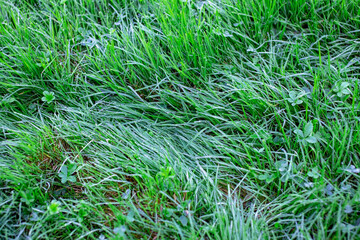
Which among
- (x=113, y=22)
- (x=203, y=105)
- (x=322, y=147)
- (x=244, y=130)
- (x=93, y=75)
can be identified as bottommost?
(x=322, y=147)

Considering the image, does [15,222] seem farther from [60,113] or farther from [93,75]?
[93,75]

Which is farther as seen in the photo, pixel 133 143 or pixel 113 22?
pixel 113 22

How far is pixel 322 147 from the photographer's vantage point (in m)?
2.15

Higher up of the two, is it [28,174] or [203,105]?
[28,174]

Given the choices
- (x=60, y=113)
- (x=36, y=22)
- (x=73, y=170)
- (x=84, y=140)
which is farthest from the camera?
(x=36, y=22)

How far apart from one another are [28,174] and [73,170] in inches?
10.7

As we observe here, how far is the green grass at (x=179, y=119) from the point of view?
1904mm

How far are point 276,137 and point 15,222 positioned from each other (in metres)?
1.77

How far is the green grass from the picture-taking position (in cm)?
190

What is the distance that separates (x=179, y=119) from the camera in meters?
2.30

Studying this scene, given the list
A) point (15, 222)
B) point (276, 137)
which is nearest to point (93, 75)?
point (15, 222)

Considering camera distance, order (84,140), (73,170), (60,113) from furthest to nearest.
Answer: (60,113)
(84,140)
(73,170)

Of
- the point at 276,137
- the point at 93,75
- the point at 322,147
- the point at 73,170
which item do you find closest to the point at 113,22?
the point at 93,75

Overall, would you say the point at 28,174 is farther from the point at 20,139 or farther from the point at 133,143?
the point at 133,143
